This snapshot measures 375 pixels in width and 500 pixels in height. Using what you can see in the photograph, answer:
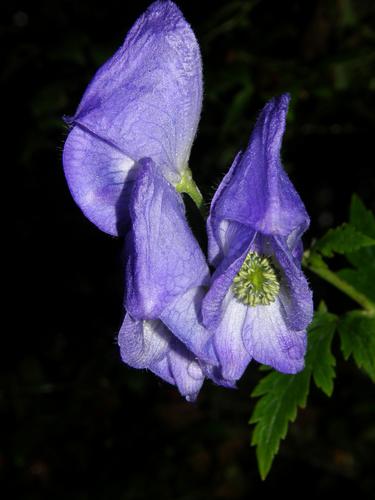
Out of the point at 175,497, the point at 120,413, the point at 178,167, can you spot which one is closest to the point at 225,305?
the point at 178,167

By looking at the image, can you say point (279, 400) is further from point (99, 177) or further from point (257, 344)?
point (99, 177)

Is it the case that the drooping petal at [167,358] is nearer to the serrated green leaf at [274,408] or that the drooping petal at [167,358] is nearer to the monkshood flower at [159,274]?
the monkshood flower at [159,274]

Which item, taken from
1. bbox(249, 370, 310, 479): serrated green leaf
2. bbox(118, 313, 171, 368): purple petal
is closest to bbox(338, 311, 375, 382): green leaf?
bbox(249, 370, 310, 479): serrated green leaf

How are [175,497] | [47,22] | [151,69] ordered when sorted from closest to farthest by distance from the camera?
1. [151,69]
2. [47,22]
3. [175,497]

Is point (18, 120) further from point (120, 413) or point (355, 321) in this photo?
point (355, 321)

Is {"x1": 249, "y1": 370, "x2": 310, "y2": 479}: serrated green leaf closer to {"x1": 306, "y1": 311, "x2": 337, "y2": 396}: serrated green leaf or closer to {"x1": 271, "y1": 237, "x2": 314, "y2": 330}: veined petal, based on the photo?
{"x1": 306, "y1": 311, "x2": 337, "y2": 396}: serrated green leaf

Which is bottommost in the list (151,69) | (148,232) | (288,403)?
(288,403)

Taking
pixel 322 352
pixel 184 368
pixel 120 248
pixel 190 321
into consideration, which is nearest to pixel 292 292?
pixel 190 321
